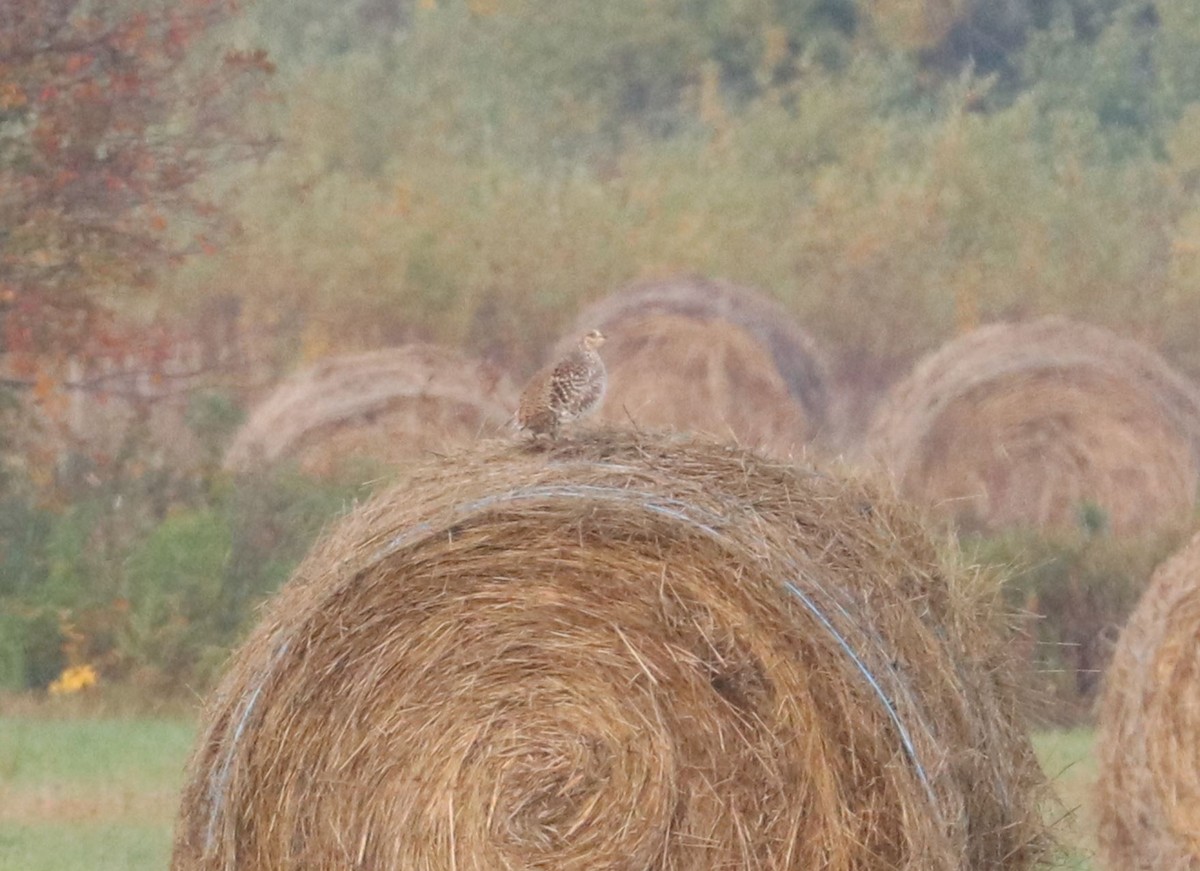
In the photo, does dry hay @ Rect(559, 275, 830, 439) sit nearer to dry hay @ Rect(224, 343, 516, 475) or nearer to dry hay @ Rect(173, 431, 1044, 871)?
dry hay @ Rect(224, 343, 516, 475)

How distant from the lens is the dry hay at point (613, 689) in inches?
164

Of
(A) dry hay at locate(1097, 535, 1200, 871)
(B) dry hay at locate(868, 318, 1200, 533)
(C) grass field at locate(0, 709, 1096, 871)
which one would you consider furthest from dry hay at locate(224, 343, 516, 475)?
(A) dry hay at locate(1097, 535, 1200, 871)

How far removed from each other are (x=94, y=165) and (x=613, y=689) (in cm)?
611

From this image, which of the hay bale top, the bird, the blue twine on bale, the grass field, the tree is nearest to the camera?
the blue twine on bale

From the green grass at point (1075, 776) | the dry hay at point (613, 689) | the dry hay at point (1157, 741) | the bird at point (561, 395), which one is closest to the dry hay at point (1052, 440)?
the green grass at point (1075, 776)

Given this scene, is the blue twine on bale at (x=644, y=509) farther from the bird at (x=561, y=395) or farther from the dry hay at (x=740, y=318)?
the dry hay at (x=740, y=318)

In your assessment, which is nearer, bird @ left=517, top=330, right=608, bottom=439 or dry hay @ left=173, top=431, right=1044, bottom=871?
dry hay @ left=173, top=431, right=1044, bottom=871

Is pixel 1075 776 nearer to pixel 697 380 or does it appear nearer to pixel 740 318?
pixel 697 380

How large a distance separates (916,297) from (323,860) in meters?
6.29

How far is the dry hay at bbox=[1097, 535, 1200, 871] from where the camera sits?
543cm

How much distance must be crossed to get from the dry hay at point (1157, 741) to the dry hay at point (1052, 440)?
377 centimetres

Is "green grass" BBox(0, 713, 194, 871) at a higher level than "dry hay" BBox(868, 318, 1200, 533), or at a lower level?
lower

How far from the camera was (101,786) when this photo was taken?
7.11 metres

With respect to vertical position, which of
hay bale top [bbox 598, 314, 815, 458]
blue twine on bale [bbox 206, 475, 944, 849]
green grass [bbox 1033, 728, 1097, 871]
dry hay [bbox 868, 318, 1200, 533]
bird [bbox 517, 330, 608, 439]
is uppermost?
bird [bbox 517, 330, 608, 439]
